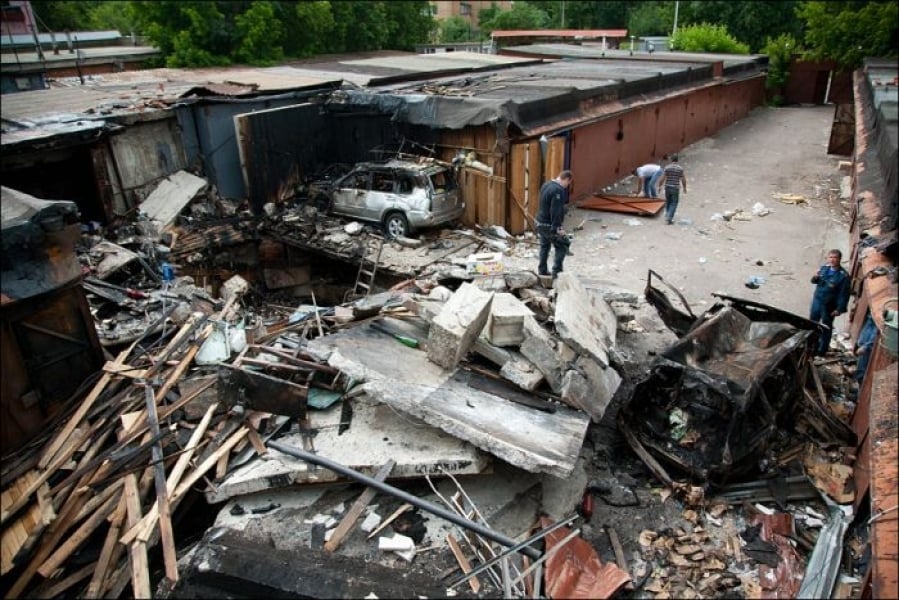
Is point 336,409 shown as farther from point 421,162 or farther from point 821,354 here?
point 421,162

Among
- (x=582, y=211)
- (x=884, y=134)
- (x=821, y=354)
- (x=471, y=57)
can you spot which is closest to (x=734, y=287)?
(x=821, y=354)

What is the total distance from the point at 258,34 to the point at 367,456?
2464cm

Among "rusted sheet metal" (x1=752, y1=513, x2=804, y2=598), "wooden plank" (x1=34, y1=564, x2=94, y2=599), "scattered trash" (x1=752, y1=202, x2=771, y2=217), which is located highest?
"wooden plank" (x1=34, y1=564, x2=94, y2=599)

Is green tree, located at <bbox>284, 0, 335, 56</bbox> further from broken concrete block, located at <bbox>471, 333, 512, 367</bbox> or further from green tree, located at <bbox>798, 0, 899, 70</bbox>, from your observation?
broken concrete block, located at <bbox>471, 333, 512, 367</bbox>

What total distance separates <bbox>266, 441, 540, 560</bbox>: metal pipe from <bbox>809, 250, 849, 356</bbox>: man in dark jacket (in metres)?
5.56

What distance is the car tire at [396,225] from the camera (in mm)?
12961

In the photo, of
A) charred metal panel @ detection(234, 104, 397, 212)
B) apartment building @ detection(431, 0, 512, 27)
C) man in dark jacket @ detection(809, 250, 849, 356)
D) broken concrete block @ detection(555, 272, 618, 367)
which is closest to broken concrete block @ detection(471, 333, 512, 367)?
broken concrete block @ detection(555, 272, 618, 367)

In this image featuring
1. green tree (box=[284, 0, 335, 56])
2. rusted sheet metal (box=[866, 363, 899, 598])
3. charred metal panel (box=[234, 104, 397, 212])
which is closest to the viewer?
rusted sheet metal (box=[866, 363, 899, 598])

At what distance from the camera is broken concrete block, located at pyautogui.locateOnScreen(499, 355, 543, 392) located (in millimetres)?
6219

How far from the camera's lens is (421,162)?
44.1 ft

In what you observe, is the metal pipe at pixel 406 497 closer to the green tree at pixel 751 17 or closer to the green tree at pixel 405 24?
the green tree at pixel 405 24

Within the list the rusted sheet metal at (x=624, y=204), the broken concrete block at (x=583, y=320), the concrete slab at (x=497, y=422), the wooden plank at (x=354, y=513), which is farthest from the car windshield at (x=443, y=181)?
the wooden plank at (x=354, y=513)

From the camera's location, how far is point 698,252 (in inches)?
493

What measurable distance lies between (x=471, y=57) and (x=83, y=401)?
21.2 m
